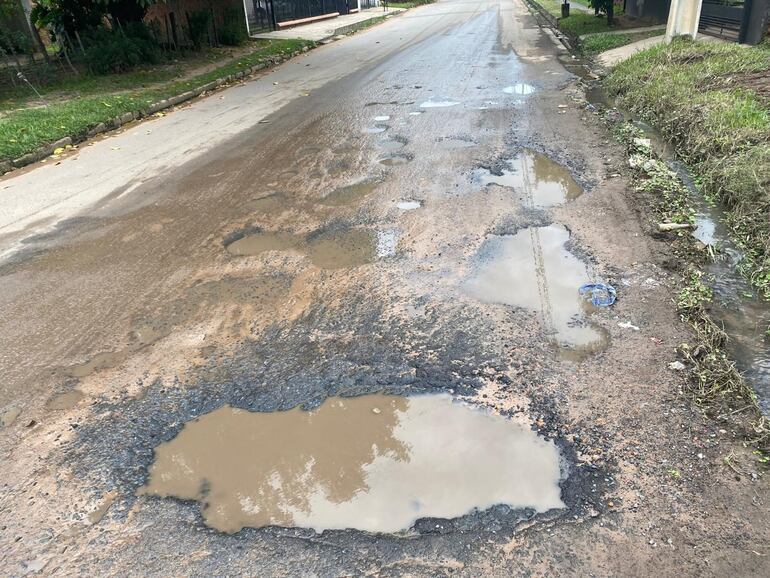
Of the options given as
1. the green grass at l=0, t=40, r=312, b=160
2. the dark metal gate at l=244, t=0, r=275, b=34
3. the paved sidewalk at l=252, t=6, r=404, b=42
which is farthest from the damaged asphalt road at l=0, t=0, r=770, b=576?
the dark metal gate at l=244, t=0, r=275, b=34

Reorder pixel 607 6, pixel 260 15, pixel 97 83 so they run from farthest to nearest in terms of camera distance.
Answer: pixel 260 15 < pixel 607 6 < pixel 97 83

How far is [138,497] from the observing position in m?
2.59

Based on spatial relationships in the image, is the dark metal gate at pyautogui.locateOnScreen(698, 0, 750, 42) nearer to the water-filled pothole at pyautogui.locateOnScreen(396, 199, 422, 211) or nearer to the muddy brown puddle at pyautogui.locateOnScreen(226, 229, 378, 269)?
the water-filled pothole at pyautogui.locateOnScreen(396, 199, 422, 211)

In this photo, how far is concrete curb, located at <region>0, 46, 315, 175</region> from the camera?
793 cm

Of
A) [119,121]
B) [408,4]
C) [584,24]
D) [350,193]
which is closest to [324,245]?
[350,193]

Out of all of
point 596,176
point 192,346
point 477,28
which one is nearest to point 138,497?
point 192,346

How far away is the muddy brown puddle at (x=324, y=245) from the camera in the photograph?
15.1ft

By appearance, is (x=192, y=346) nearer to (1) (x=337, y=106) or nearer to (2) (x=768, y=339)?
(2) (x=768, y=339)

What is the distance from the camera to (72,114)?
9.83 meters

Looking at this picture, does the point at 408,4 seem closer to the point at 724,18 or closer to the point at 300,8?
the point at 300,8

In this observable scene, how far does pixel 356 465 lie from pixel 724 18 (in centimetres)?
1606

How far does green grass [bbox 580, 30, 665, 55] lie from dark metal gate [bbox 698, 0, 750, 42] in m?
1.14

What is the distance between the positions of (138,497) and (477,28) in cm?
2454

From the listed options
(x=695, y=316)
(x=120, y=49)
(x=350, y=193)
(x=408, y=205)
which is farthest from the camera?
(x=120, y=49)
